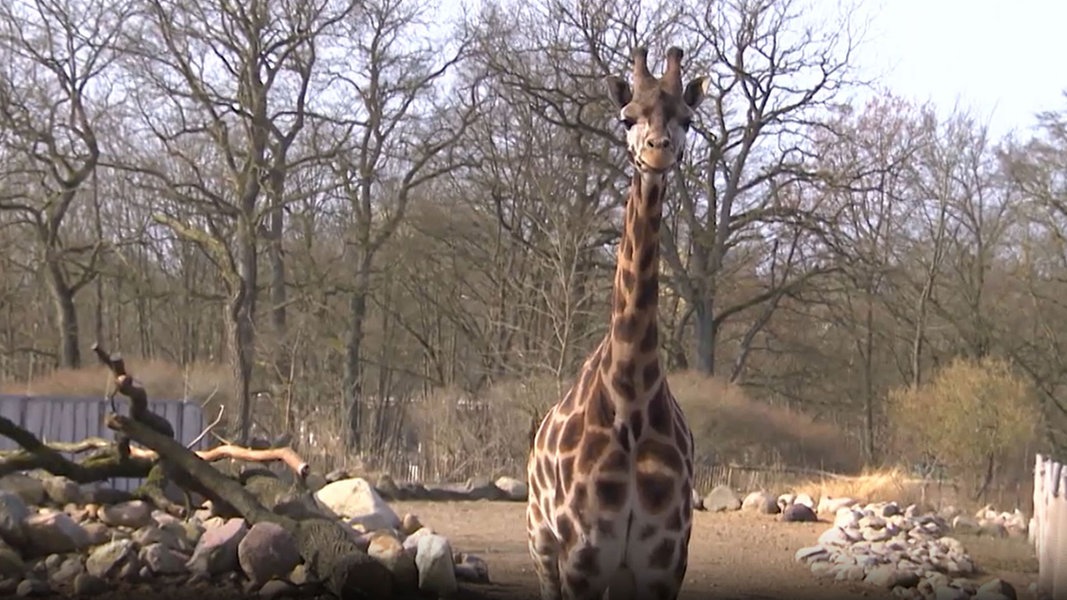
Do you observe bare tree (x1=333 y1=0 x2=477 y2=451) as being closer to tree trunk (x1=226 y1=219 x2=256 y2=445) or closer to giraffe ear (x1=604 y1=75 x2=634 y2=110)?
tree trunk (x1=226 y1=219 x2=256 y2=445)

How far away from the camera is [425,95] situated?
87.1ft

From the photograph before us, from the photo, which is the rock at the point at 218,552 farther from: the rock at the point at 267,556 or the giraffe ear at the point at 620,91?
the giraffe ear at the point at 620,91

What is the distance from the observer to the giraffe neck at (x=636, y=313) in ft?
18.4

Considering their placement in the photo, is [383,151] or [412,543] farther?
[383,151]

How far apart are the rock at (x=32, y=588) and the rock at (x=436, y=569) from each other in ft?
8.72

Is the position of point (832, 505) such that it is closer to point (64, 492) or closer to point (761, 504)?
point (761, 504)

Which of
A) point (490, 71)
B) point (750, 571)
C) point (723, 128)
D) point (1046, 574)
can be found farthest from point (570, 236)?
point (1046, 574)

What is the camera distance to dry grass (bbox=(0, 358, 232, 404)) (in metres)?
22.7

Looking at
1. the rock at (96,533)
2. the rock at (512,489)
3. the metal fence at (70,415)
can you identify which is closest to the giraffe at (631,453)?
the rock at (96,533)

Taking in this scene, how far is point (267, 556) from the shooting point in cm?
952

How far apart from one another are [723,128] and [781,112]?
1.26 metres

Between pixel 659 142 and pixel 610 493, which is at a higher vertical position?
pixel 659 142

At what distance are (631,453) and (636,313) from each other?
24.1 inches

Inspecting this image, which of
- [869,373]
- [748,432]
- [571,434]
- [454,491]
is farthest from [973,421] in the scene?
[571,434]
